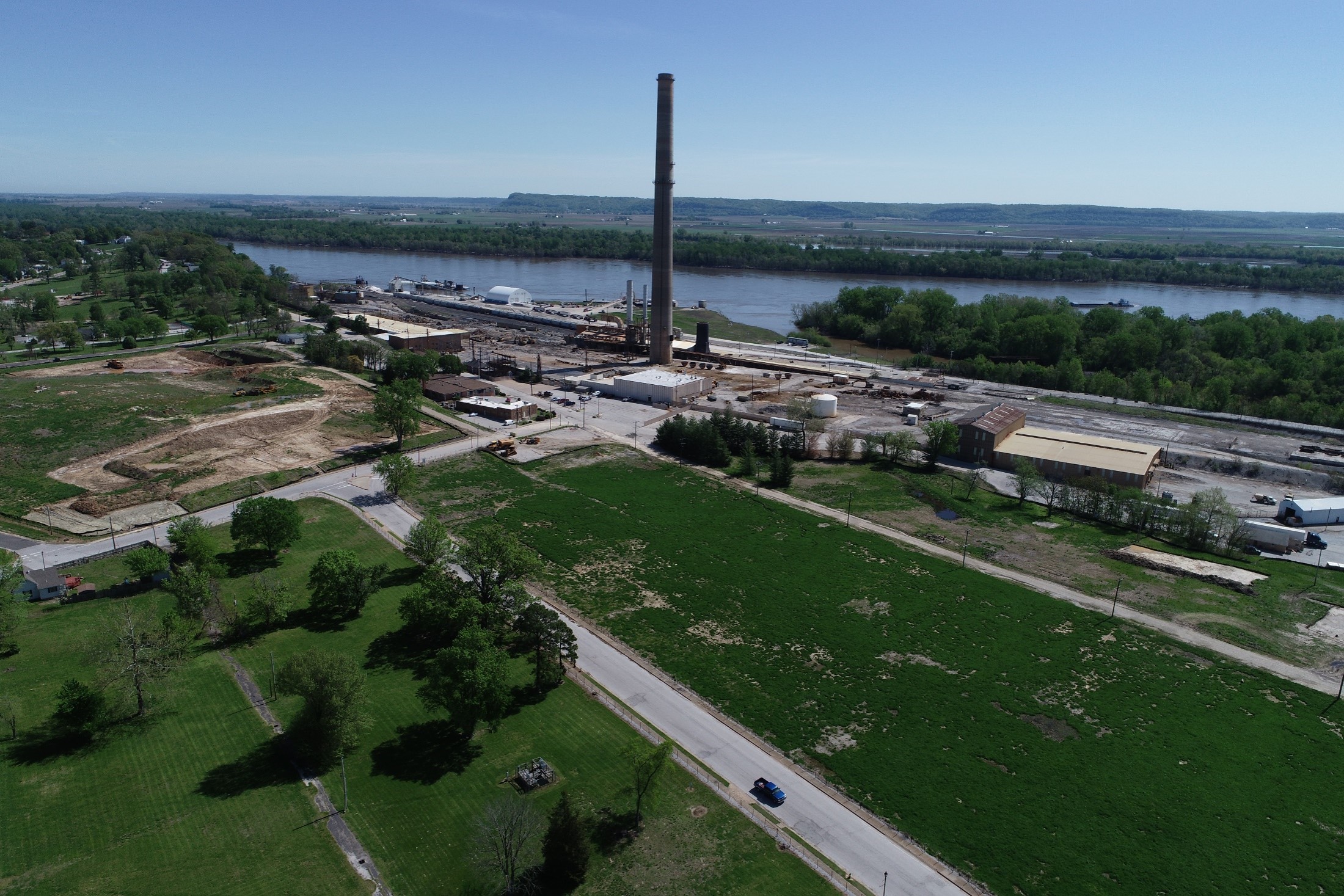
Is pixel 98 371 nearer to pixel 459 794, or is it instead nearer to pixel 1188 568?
pixel 459 794

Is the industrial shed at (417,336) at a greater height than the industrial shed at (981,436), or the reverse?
the industrial shed at (417,336)

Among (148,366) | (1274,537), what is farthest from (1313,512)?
(148,366)

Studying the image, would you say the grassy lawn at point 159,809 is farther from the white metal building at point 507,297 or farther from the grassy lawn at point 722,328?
the white metal building at point 507,297

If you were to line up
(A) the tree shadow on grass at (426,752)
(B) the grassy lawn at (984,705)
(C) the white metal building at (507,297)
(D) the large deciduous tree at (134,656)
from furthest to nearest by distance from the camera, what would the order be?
(C) the white metal building at (507,297), (D) the large deciduous tree at (134,656), (A) the tree shadow on grass at (426,752), (B) the grassy lawn at (984,705)

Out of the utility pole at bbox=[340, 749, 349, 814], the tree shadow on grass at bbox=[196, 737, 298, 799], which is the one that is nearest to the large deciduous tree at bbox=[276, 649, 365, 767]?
the utility pole at bbox=[340, 749, 349, 814]

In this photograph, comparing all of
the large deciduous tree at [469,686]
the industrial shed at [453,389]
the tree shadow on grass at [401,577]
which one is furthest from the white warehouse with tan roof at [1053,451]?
the large deciduous tree at [469,686]

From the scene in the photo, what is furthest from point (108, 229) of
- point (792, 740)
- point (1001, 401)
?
point (792, 740)
